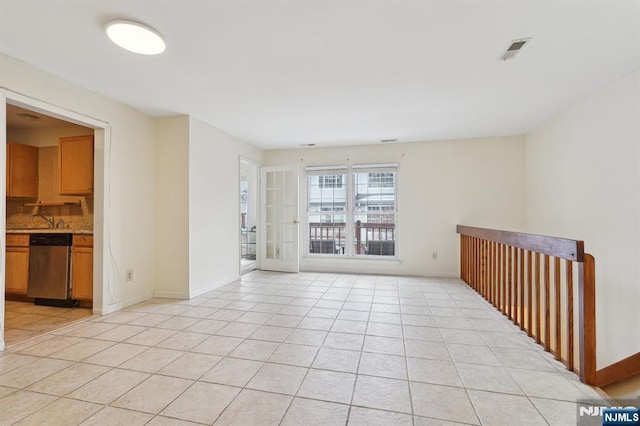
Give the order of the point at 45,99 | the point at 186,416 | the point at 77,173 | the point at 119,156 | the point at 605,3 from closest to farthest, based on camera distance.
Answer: the point at 186,416 → the point at 605,3 → the point at 45,99 → the point at 119,156 → the point at 77,173

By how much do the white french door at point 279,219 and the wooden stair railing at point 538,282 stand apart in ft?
9.76

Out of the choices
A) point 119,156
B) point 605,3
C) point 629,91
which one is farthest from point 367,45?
point 119,156

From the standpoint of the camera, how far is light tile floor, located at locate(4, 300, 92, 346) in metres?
2.61

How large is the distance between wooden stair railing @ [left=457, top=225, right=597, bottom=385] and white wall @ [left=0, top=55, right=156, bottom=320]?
425 cm

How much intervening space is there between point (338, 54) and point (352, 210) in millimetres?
3437

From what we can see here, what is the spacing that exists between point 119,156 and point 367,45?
3013mm

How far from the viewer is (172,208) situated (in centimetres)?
373

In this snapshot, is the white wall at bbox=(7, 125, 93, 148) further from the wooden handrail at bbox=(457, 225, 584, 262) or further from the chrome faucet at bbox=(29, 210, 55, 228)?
the wooden handrail at bbox=(457, 225, 584, 262)

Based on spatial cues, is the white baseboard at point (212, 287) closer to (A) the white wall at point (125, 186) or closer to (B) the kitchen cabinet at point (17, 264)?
(A) the white wall at point (125, 186)

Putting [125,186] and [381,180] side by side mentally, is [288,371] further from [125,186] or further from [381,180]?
[381,180]

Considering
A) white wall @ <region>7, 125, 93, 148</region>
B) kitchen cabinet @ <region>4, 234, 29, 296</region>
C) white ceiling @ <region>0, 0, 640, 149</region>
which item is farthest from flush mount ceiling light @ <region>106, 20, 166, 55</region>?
kitchen cabinet @ <region>4, 234, 29, 296</region>

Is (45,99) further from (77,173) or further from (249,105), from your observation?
(249,105)

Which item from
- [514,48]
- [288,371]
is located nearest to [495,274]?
[514,48]

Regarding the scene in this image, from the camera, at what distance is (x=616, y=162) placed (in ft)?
9.14
